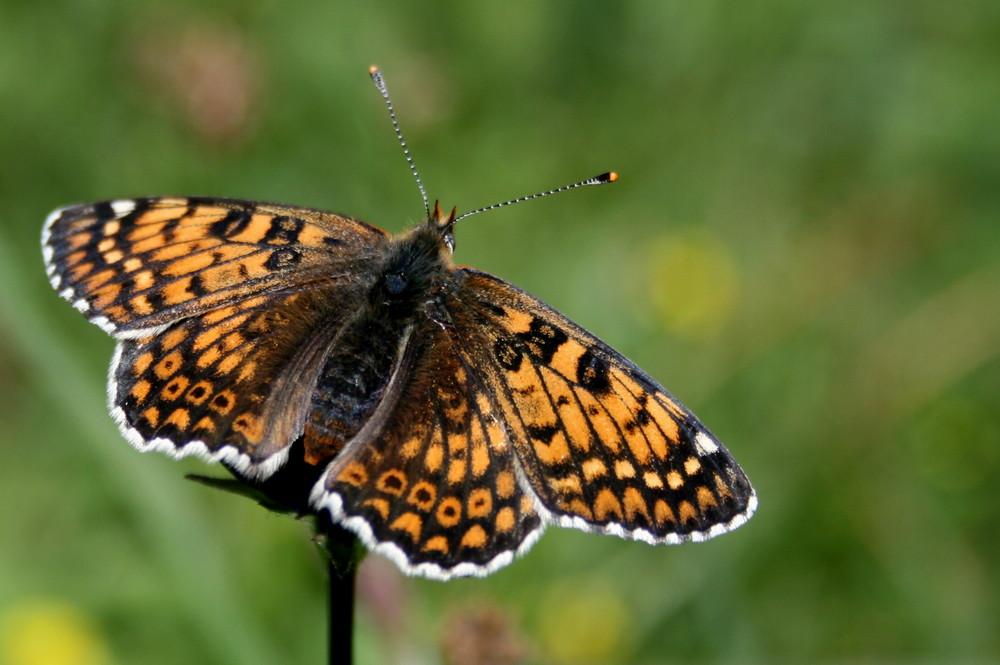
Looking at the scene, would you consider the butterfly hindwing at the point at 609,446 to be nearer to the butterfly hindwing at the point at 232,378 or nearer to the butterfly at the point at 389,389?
the butterfly at the point at 389,389

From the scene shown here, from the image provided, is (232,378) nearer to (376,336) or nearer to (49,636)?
(376,336)

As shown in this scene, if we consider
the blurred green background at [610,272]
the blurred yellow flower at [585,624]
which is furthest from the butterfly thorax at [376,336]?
the blurred yellow flower at [585,624]

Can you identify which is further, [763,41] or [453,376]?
[763,41]

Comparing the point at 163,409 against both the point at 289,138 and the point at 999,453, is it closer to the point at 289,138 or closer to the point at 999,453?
the point at 289,138

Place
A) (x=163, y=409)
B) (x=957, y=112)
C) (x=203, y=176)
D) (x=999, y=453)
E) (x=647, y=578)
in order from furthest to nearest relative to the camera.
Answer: (x=957, y=112) → (x=203, y=176) → (x=999, y=453) → (x=647, y=578) → (x=163, y=409)

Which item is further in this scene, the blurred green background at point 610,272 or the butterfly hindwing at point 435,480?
the blurred green background at point 610,272

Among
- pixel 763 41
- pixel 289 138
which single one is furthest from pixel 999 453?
pixel 289 138
